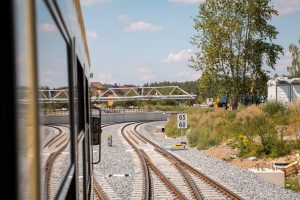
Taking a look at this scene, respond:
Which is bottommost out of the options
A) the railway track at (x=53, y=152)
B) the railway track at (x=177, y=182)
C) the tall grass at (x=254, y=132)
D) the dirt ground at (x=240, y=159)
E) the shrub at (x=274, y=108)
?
the dirt ground at (x=240, y=159)

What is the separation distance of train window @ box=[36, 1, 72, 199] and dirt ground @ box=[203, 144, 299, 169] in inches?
623

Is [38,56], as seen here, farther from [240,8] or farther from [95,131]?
[240,8]

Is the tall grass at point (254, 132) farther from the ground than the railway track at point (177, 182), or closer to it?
farther from the ground

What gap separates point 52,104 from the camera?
1.95 metres

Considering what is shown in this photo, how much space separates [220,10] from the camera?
42.9m

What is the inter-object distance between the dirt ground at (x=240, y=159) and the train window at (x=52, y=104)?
623 inches

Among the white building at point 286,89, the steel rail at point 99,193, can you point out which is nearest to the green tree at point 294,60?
the white building at point 286,89

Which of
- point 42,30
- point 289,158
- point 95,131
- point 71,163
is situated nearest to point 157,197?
point 95,131

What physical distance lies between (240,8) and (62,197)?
4236 cm

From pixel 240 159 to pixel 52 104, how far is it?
1999cm

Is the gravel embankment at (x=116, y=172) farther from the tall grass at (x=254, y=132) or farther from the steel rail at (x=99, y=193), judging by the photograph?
the tall grass at (x=254, y=132)

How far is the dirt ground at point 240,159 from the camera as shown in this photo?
19016mm

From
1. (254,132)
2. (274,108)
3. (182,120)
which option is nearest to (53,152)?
(182,120)

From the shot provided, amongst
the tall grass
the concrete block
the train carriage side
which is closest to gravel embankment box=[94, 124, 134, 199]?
the concrete block
